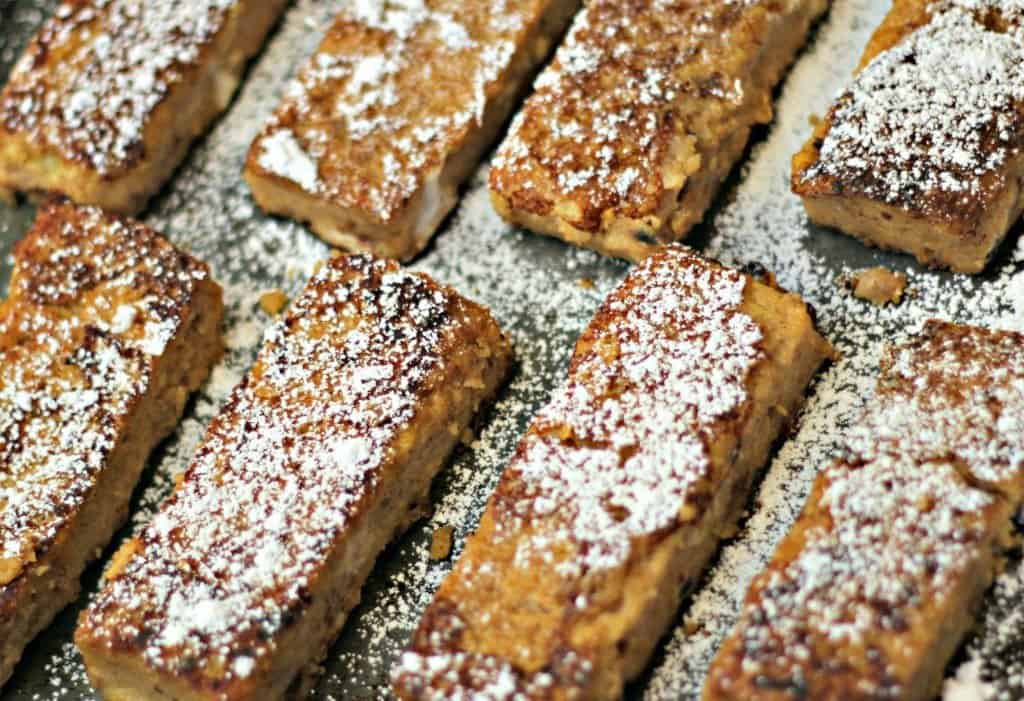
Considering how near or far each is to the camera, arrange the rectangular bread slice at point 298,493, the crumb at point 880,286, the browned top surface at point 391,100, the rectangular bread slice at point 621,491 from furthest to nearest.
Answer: the browned top surface at point 391,100 < the crumb at point 880,286 < the rectangular bread slice at point 298,493 < the rectangular bread slice at point 621,491

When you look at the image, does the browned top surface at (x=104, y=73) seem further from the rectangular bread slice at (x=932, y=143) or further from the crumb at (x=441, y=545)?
the rectangular bread slice at (x=932, y=143)

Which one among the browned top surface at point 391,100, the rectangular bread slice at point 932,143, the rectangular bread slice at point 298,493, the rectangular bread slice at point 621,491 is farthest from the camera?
the browned top surface at point 391,100

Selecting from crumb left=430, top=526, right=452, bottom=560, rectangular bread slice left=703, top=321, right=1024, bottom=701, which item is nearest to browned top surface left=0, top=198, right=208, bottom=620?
crumb left=430, top=526, right=452, bottom=560

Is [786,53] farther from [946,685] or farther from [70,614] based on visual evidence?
[70,614]

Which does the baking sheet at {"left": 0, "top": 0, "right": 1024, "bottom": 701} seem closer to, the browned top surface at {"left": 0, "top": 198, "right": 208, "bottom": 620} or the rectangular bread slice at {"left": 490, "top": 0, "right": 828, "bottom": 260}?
the rectangular bread slice at {"left": 490, "top": 0, "right": 828, "bottom": 260}

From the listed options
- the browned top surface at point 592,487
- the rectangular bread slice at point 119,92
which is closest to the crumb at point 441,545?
the browned top surface at point 592,487

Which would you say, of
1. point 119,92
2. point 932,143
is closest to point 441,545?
point 932,143
